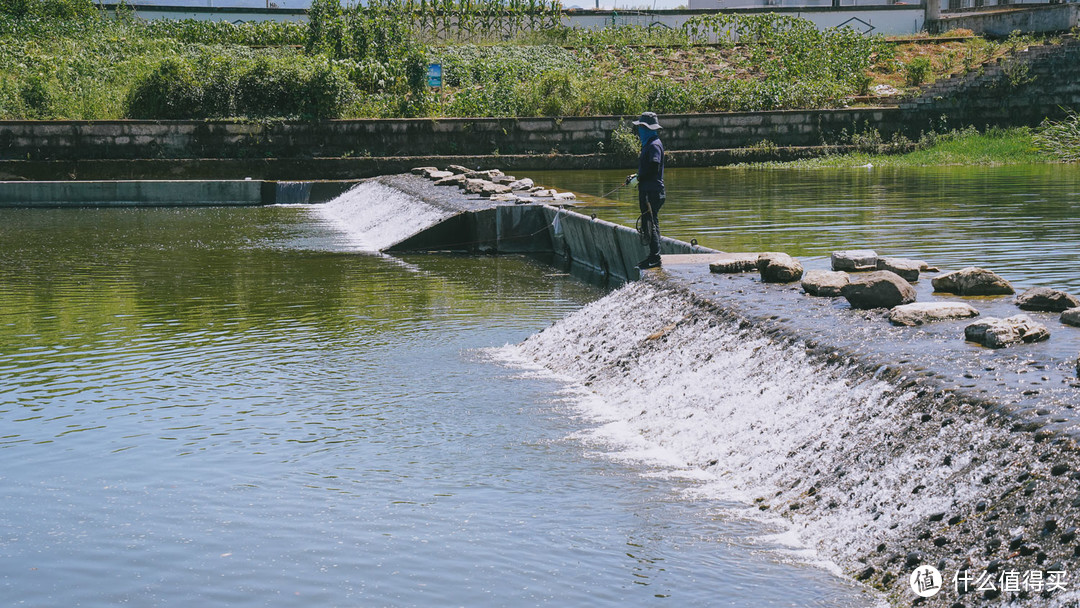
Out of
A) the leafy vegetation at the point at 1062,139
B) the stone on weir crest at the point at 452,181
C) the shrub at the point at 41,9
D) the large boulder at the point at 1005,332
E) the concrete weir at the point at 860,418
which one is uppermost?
the shrub at the point at 41,9

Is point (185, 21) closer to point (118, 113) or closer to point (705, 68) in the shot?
point (118, 113)

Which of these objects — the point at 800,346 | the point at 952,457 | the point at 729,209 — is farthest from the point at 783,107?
the point at 952,457

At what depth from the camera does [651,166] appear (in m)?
11.6

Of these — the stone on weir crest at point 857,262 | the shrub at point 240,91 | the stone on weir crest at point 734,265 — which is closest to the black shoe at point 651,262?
the stone on weir crest at point 734,265

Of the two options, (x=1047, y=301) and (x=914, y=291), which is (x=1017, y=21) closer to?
(x=914, y=291)

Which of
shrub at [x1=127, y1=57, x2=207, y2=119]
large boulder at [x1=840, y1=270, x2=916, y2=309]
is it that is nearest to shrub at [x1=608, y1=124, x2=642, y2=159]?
shrub at [x1=127, y1=57, x2=207, y2=119]

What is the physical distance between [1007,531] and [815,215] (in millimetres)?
14089

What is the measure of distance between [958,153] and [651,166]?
2198 cm

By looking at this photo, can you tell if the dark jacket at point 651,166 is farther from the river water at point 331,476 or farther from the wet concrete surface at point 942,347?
the river water at point 331,476

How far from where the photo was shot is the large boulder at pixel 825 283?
9.41m

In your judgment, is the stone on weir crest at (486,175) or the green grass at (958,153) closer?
the stone on weir crest at (486,175)

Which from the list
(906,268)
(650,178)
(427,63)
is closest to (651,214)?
(650,178)

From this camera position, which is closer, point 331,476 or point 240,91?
point 331,476

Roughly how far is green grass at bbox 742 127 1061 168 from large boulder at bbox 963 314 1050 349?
78.0 feet
